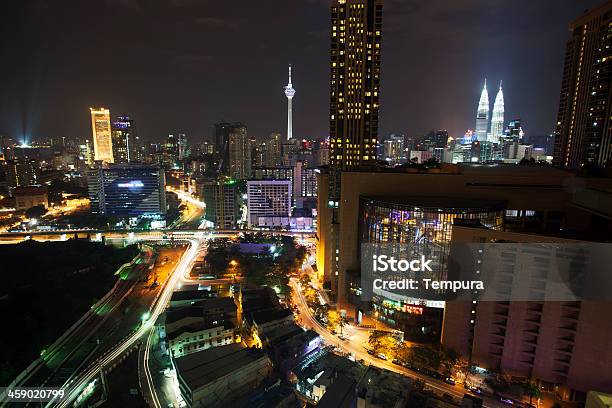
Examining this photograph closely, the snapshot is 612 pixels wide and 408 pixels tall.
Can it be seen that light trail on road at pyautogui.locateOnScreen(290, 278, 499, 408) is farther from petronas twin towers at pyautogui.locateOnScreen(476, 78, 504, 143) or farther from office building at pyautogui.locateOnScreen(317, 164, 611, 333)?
petronas twin towers at pyautogui.locateOnScreen(476, 78, 504, 143)

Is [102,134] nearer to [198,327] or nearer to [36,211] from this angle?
[36,211]

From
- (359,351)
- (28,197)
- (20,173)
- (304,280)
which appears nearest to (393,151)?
(304,280)

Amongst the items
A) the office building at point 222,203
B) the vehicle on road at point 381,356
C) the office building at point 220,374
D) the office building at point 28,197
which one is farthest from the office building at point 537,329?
the office building at point 28,197

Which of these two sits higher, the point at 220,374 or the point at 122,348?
the point at 220,374

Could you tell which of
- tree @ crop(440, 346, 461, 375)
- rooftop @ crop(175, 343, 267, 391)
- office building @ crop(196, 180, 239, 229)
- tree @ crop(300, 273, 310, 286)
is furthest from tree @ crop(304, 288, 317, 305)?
office building @ crop(196, 180, 239, 229)

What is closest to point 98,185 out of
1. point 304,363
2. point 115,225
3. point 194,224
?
point 115,225
